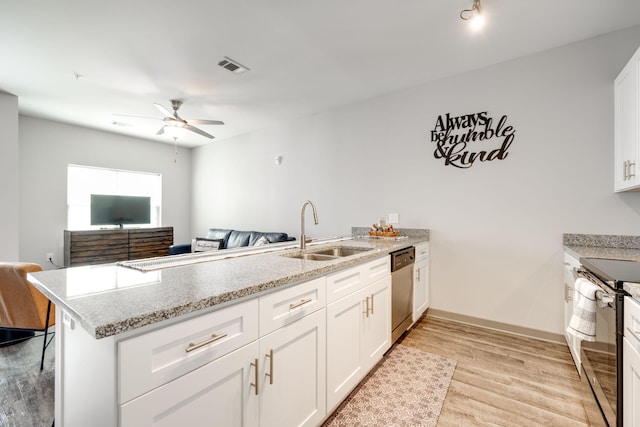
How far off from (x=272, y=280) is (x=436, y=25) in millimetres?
2354

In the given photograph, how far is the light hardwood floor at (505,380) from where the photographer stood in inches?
65.9

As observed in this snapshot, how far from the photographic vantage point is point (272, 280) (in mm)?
1208

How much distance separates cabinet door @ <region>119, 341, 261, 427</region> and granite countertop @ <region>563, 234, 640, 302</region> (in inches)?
88.0

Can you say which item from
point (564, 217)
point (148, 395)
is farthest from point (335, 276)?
point (564, 217)

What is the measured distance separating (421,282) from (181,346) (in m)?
2.58

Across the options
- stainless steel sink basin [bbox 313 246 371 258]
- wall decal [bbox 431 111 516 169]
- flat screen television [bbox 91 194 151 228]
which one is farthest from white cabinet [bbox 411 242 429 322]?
flat screen television [bbox 91 194 151 228]

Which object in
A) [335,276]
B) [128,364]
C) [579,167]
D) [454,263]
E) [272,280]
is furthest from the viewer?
[454,263]

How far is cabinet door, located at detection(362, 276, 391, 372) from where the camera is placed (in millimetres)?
1958

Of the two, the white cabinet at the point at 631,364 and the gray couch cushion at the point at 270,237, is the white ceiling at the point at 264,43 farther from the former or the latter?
the white cabinet at the point at 631,364

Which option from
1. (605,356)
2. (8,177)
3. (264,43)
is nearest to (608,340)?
(605,356)

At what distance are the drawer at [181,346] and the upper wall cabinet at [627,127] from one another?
2604 millimetres

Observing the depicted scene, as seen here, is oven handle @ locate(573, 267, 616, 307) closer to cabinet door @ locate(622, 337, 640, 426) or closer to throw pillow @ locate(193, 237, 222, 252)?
cabinet door @ locate(622, 337, 640, 426)

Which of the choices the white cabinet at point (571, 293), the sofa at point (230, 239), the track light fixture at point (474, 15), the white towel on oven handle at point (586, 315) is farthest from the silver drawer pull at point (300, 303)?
the sofa at point (230, 239)

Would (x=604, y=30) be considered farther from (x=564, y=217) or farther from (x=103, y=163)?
(x=103, y=163)
